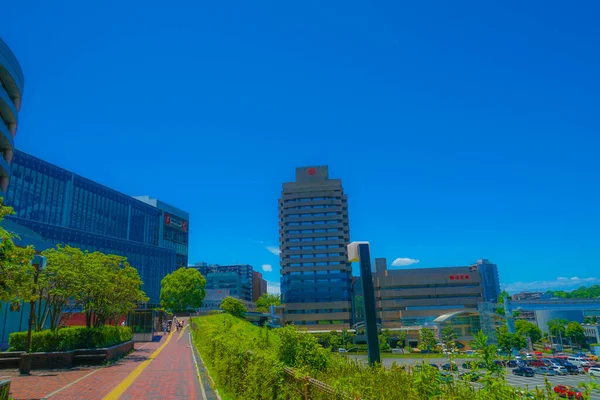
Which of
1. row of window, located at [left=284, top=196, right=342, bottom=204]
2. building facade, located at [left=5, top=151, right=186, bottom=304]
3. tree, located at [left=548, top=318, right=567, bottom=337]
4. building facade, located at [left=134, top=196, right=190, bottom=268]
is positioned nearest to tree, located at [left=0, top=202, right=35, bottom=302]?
building facade, located at [left=5, top=151, right=186, bottom=304]

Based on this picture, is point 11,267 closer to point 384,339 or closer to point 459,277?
point 384,339

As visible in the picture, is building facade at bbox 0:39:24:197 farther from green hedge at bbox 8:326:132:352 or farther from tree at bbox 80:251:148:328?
green hedge at bbox 8:326:132:352

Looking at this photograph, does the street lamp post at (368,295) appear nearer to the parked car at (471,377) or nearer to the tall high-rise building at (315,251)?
the parked car at (471,377)

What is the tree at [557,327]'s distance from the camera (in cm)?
9731

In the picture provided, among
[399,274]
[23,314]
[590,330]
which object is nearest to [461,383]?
[23,314]

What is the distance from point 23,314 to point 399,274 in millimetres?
74379

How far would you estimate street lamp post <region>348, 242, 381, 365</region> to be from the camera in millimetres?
7754

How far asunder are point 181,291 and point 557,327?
91.5m

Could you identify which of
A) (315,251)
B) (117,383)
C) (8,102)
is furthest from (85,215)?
(117,383)

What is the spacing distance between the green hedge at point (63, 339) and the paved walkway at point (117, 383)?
189 cm

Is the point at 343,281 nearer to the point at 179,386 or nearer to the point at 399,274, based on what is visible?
the point at 399,274

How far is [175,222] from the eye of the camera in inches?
4710

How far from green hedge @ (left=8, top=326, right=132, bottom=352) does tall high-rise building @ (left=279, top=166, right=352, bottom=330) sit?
244ft

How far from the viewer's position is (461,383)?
16.1ft
